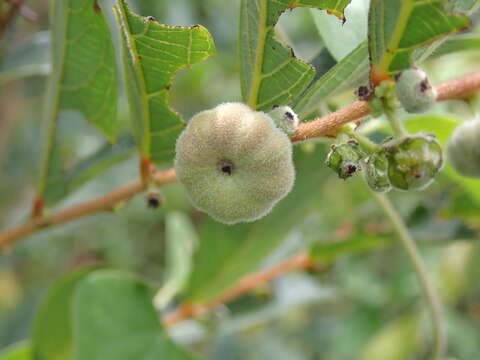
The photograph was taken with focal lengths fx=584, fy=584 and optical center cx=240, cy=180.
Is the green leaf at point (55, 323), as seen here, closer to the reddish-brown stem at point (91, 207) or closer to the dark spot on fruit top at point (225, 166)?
the reddish-brown stem at point (91, 207)

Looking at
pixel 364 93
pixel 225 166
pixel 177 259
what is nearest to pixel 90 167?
pixel 177 259

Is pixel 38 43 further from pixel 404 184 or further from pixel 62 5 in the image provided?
pixel 404 184

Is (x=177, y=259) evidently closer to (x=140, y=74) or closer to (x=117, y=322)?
(x=117, y=322)

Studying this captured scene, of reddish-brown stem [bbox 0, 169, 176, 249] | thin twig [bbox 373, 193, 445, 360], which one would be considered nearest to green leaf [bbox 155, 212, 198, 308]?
reddish-brown stem [bbox 0, 169, 176, 249]

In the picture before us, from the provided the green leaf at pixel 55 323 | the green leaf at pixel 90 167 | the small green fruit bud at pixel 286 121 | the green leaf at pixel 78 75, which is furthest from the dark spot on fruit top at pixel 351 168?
the green leaf at pixel 55 323

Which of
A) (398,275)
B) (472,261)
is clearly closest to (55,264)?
(398,275)

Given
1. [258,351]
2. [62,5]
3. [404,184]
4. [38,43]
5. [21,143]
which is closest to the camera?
[404,184]
